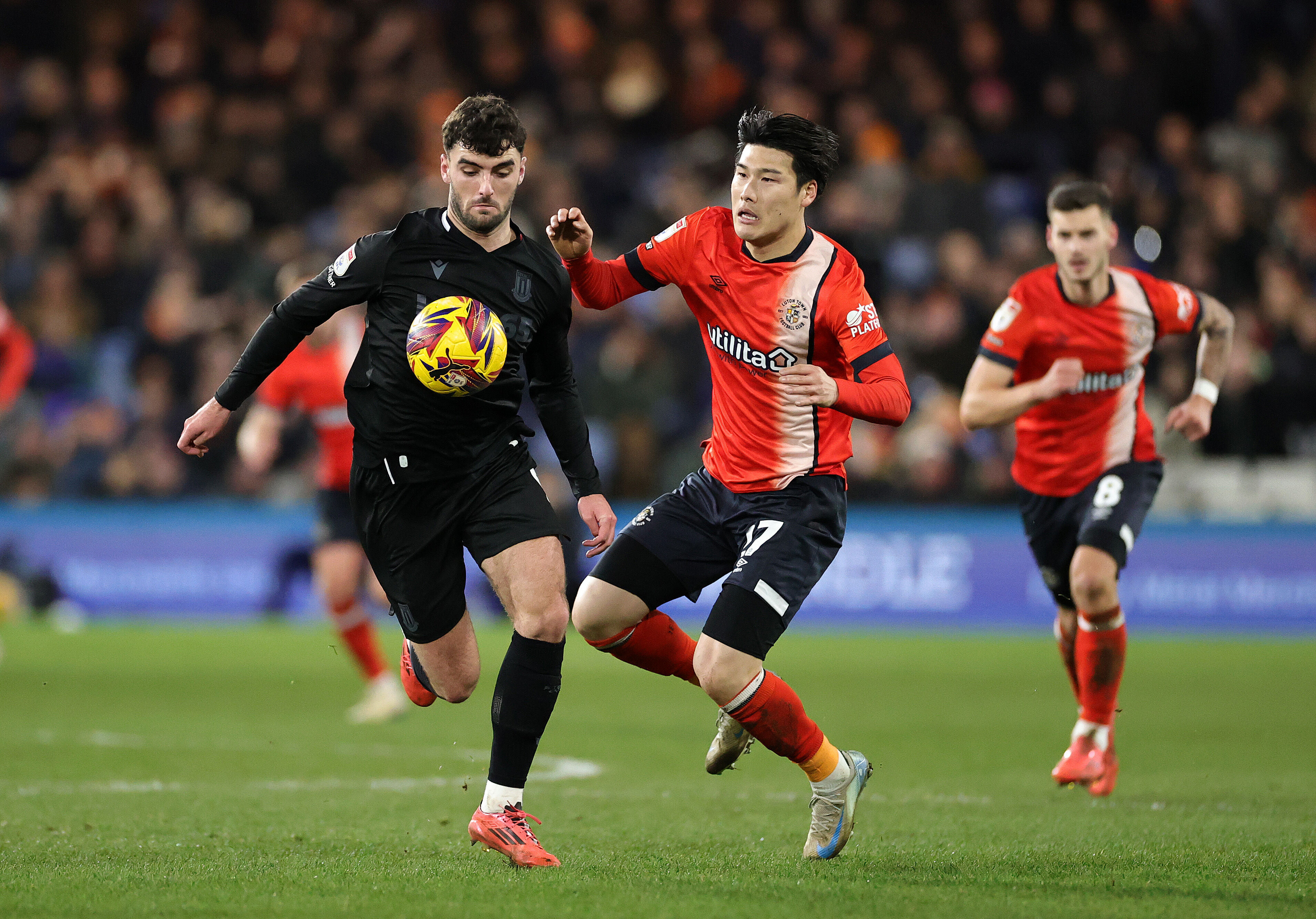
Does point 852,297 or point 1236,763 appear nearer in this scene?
point 852,297

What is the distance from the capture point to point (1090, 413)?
25.9 feet

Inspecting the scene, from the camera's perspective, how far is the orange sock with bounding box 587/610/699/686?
6207 millimetres

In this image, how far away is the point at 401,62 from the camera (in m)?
20.4

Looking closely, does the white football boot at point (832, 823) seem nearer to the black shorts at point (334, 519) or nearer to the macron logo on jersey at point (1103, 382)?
the macron logo on jersey at point (1103, 382)

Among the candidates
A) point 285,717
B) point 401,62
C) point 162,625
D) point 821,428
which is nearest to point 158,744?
point 285,717

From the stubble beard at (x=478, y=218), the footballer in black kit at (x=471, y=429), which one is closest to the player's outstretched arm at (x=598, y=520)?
the footballer in black kit at (x=471, y=429)

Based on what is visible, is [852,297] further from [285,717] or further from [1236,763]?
[285,717]

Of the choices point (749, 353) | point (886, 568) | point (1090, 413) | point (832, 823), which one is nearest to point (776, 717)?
point (832, 823)

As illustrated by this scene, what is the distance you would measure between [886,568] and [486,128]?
11.0 metres

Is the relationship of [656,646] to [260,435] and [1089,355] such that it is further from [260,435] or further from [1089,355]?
[260,435]

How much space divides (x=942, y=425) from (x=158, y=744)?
9.29m

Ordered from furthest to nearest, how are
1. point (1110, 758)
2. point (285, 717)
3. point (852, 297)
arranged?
point (285, 717)
point (1110, 758)
point (852, 297)

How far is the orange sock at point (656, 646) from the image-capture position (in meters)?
6.21

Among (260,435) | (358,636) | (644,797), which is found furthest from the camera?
(260,435)
